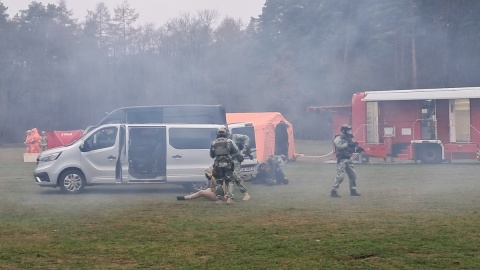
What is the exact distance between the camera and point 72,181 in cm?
2080

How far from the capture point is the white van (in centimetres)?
2070

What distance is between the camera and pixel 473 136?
3309 centimetres

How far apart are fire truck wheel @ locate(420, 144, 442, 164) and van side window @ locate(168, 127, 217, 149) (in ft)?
51.2

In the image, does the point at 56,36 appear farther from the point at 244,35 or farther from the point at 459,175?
the point at 459,175

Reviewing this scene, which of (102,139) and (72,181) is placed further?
(102,139)

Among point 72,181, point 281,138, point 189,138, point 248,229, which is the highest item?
point 281,138

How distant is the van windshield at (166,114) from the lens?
22453 mm

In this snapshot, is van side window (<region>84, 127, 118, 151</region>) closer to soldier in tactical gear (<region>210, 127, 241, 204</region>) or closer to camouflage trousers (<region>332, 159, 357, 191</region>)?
soldier in tactical gear (<region>210, 127, 241, 204</region>)

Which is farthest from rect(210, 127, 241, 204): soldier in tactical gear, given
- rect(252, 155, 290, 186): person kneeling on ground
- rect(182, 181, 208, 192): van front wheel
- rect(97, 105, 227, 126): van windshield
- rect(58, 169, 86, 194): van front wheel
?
rect(252, 155, 290, 186): person kneeling on ground

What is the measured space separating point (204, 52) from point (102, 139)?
13.9 ft

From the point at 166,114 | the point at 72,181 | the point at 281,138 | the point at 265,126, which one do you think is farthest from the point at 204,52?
the point at 281,138

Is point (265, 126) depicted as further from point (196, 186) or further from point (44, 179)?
point (44, 179)

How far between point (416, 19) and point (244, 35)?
6.53m

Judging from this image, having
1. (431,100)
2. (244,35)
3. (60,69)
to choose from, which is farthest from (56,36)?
(431,100)
